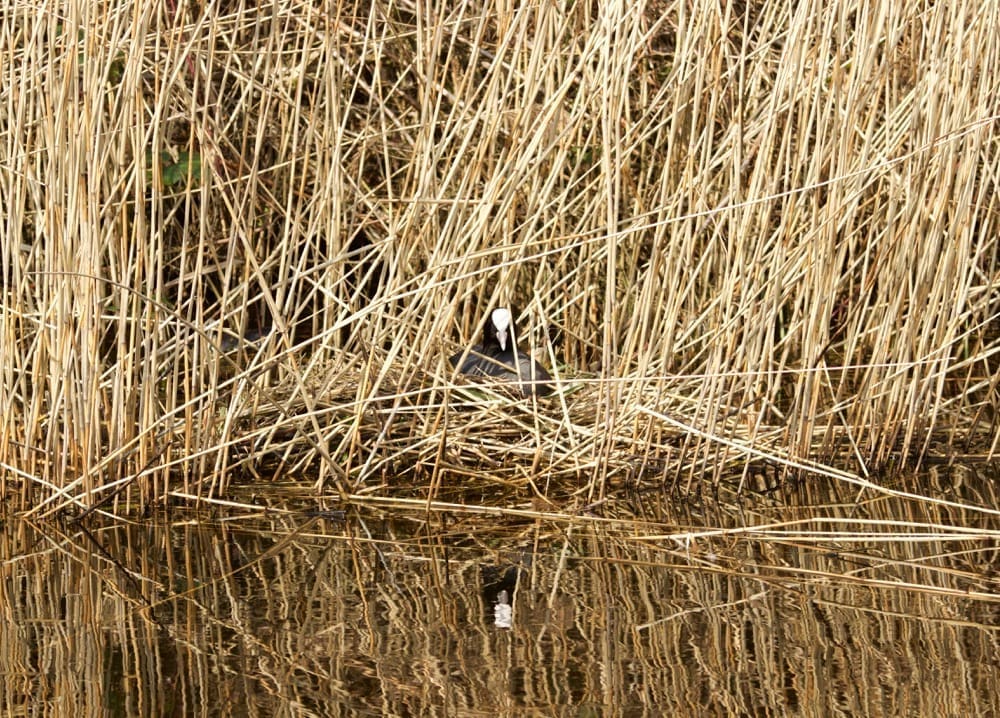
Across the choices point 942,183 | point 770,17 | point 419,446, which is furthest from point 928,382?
point 419,446

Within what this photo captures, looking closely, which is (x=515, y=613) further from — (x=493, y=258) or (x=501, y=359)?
(x=501, y=359)

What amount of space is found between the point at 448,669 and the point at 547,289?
5.59 feet

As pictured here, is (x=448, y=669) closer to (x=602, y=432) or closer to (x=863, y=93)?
(x=602, y=432)

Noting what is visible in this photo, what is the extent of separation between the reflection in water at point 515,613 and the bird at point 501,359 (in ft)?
2.60

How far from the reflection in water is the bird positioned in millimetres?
792

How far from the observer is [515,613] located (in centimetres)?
224

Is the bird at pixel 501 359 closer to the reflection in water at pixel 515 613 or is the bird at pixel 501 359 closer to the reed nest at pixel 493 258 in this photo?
the reed nest at pixel 493 258

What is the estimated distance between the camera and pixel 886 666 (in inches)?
77.0

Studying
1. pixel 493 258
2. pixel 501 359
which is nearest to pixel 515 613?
pixel 493 258

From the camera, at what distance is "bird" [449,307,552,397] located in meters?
3.65

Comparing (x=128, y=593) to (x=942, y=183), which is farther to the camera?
(x=942, y=183)

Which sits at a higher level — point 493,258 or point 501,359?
point 493,258

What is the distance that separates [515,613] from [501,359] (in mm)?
1783

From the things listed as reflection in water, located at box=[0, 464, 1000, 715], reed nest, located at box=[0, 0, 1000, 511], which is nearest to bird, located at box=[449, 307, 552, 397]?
reed nest, located at box=[0, 0, 1000, 511]
